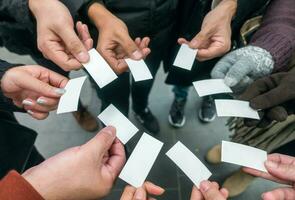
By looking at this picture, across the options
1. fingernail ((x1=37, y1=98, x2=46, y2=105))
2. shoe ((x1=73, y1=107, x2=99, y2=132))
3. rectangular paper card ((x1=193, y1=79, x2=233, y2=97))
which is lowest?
shoe ((x1=73, y1=107, x2=99, y2=132))

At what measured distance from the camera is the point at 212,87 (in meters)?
0.80

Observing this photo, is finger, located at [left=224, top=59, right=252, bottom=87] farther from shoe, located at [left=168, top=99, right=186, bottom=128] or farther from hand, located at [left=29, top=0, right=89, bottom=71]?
shoe, located at [left=168, top=99, right=186, bottom=128]

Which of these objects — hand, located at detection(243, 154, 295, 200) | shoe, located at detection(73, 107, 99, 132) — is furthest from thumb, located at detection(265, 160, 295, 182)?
shoe, located at detection(73, 107, 99, 132)

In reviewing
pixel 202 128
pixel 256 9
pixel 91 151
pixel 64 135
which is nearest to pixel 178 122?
pixel 202 128

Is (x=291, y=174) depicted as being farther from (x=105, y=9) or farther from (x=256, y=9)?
(x=105, y=9)

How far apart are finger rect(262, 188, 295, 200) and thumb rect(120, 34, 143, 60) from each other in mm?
460

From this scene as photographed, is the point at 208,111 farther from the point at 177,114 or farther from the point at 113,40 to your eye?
the point at 113,40

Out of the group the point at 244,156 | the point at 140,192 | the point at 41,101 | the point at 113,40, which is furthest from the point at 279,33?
the point at 41,101

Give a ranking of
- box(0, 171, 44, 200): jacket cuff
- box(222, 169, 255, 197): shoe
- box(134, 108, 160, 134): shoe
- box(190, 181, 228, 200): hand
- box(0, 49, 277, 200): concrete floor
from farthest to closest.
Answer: box(134, 108, 160, 134): shoe, box(0, 49, 277, 200): concrete floor, box(222, 169, 255, 197): shoe, box(190, 181, 228, 200): hand, box(0, 171, 44, 200): jacket cuff

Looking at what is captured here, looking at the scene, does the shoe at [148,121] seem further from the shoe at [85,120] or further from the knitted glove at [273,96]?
the knitted glove at [273,96]

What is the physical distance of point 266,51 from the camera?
750 mm

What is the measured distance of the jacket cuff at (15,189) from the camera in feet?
1.74

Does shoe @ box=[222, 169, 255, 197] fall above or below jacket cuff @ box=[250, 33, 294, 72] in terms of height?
below

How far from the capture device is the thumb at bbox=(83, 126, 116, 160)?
0.63 meters
